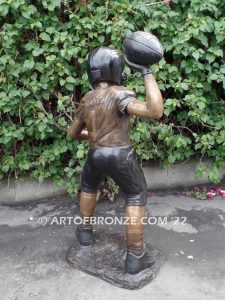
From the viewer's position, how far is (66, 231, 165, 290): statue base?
9.66 ft

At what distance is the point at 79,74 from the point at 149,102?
1.88 m

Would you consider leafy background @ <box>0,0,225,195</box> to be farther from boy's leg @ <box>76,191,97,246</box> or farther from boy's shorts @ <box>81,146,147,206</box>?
boy's shorts @ <box>81,146,147,206</box>

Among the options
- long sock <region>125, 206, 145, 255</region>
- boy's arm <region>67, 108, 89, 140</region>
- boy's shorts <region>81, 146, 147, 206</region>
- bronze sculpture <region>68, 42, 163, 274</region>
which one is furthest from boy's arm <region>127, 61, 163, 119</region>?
long sock <region>125, 206, 145, 255</region>

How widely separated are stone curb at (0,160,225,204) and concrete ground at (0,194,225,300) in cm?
15

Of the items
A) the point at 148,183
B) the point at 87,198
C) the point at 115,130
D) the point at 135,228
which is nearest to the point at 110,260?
the point at 135,228

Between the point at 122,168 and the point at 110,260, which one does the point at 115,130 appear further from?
the point at 110,260

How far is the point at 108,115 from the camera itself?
278cm

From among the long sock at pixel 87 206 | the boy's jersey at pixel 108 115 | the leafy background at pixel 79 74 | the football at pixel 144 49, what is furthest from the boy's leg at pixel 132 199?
the leafy background at pixel 79 74

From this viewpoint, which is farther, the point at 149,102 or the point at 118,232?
the point at 118,232

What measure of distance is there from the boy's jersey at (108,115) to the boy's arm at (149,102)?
13 cm

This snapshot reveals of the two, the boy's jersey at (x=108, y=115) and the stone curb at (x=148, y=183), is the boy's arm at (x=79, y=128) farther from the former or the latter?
the stone curb at (x=148, y=183)

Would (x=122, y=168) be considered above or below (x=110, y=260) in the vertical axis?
above

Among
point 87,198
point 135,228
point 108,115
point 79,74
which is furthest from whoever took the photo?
point 79,74

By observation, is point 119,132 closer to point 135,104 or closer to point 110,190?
point 135,104
